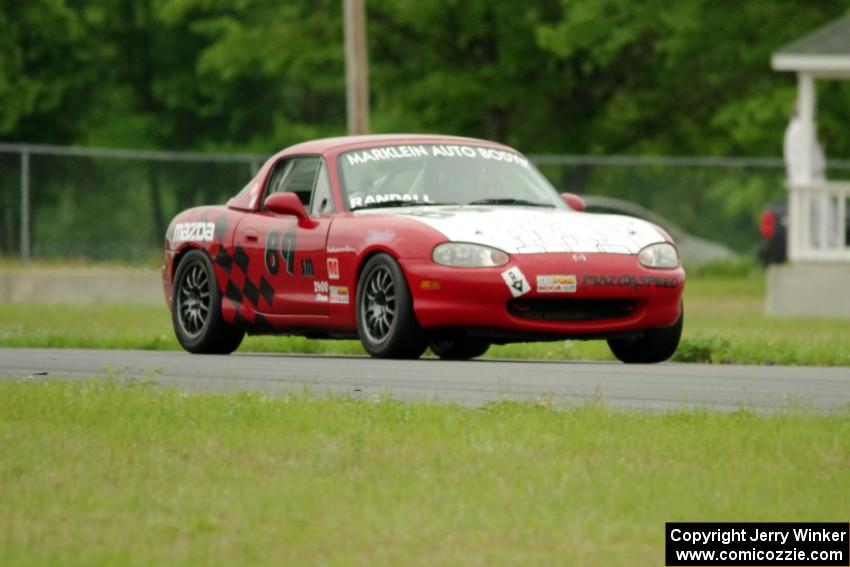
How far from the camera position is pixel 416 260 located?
11.9 meters

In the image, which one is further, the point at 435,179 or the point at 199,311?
the point at 199,311

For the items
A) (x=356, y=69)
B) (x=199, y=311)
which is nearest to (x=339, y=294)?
(x=199, y=311)

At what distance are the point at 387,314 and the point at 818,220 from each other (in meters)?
16.9

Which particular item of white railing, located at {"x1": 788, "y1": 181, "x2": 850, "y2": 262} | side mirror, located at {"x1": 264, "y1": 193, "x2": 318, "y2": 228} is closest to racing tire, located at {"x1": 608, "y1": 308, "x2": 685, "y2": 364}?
side mirror, located at {"x1": 264, "y1": 193, "x2": 318, "y2": 228}

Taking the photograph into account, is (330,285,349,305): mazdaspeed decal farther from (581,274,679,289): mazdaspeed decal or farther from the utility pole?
the utility pole

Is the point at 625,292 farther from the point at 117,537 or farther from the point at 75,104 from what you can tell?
the point at 75,104

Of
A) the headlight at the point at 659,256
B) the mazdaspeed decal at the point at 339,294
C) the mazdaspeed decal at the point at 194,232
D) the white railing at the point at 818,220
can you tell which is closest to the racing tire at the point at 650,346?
the headlight at the point at 659,256

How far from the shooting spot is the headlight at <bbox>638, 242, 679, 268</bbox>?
12.2 meters

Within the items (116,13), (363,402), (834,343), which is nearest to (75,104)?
(116,13)

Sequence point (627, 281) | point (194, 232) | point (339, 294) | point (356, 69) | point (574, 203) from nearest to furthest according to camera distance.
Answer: point (627, 281) < point (339, 294) < point (574, 203) < point (194, 232) < point (356, 69)

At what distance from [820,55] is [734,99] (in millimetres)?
11284

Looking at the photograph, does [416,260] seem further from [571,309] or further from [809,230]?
[809,230]

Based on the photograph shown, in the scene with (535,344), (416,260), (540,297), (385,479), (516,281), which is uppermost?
(416,260)

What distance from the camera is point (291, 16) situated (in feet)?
142
